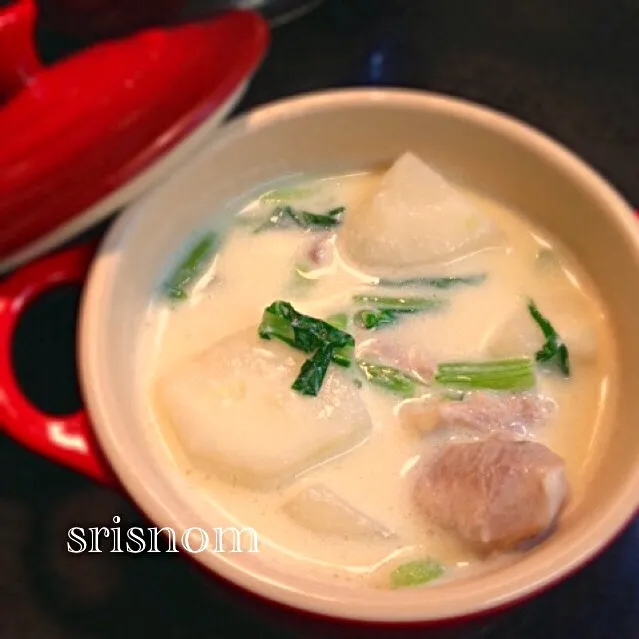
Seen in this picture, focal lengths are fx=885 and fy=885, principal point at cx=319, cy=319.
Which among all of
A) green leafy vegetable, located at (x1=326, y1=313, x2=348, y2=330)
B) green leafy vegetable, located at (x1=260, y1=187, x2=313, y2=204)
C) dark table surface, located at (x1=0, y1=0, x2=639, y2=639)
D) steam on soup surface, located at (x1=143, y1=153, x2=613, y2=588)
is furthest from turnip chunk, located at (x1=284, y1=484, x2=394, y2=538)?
green leafy vegetable, located at (x1=260, y1=187, x2=313, y2=204)

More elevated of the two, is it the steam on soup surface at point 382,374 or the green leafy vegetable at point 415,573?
the steam on soup surface at point 382,374

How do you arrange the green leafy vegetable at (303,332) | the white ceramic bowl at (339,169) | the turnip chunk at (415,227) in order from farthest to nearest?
the turnip chunk at (415,227)
the green leafy vegetable at (303,332)
the white ceramic bowl at (339,169)

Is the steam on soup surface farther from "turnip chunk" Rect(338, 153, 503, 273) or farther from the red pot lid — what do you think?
the red pot lid

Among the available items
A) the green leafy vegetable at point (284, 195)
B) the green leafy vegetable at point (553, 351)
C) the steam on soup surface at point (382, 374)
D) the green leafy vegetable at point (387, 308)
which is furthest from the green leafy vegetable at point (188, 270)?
the green leafy vegetable at point (553, 351)

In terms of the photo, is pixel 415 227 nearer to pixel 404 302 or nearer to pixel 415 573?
pixel 404 302

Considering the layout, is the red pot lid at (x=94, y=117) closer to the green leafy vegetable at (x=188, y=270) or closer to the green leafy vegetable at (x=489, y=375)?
the green leafy vegetable at (x=188, y=270)

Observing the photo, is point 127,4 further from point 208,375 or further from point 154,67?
point 208,375
